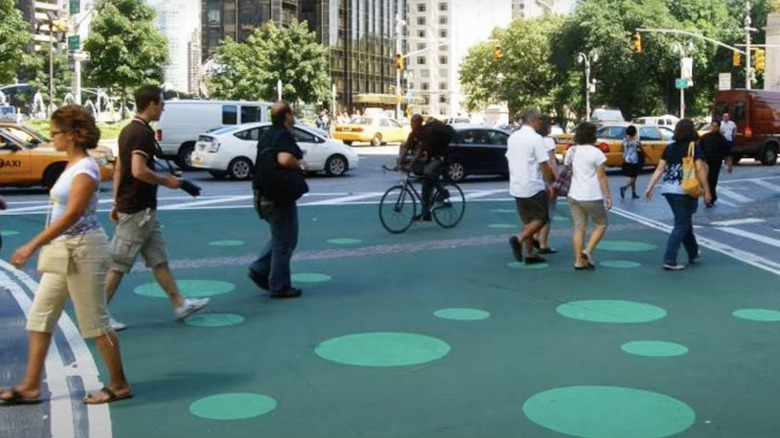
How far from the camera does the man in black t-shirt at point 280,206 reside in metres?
8.24

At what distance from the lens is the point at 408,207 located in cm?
1345

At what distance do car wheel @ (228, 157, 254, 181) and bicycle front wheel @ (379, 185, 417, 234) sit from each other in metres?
10.9

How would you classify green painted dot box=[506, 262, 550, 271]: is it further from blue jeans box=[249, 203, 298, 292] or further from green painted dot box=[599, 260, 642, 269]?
blue jeans box=[249, 203, 298, 292]

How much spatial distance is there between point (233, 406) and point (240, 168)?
1885 cm

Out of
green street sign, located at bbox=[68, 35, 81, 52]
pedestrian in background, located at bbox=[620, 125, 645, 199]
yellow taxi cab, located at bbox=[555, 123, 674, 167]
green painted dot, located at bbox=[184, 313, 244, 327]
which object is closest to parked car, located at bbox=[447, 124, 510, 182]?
yellow taxi cab, located at bbox=[555, 123, 674, 167]

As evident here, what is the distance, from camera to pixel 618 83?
6631cm

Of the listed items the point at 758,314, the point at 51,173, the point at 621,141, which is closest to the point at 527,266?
the point at 758,314

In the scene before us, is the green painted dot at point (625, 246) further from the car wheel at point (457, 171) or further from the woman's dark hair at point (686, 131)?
the car wheel at point (457, 171)

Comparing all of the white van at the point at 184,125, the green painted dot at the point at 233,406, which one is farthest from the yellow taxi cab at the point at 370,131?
the green painted dot at the point at 233,406

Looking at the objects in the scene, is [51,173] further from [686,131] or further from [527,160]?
[686,131]

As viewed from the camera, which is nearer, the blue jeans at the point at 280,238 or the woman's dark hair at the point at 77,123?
the woman's dark hair at the point at 77,123

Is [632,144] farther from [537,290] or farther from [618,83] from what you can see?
[618,83]

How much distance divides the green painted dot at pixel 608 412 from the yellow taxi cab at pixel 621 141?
20.6 m

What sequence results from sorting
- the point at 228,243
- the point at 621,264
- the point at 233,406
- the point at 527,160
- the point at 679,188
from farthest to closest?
1. the point at 228,243
2. the point at 621,264
3. the point at 527,160
4. the point at 679,188
5. the point at 233,406
